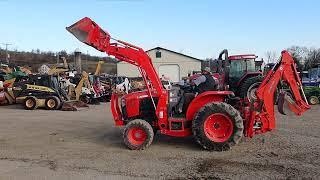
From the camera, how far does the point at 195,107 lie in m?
9.56

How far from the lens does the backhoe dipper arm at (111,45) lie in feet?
32.2

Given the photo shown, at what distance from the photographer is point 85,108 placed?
851 inches

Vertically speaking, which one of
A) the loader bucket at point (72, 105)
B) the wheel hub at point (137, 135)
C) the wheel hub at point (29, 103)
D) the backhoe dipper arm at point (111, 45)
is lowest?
the wheel hub at point (137, 135)

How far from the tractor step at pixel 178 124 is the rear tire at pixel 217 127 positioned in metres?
0.33

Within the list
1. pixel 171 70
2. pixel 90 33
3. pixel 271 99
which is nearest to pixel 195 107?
pixel 271 99

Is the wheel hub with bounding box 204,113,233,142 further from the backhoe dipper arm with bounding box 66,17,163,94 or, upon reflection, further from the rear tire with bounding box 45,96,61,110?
the rear tire with bounding box 45,96,61,110

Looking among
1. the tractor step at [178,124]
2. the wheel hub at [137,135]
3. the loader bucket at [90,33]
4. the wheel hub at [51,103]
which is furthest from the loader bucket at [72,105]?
the tractor step at [178,124]

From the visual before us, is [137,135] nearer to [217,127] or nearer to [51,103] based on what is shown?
[217,127]

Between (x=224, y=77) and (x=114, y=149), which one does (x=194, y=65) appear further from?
(x=114, y=149)

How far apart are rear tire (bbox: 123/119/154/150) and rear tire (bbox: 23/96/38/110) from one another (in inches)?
503

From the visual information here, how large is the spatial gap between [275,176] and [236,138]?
202 cm

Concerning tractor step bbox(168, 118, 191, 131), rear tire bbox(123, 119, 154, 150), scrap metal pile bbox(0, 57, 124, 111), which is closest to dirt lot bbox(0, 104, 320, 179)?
rear tire bbox(123, 119, 154, 150)

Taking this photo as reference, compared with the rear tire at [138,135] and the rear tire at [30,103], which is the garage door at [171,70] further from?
the rear tire at [138,135]

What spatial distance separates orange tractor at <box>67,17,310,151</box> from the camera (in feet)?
30.1
